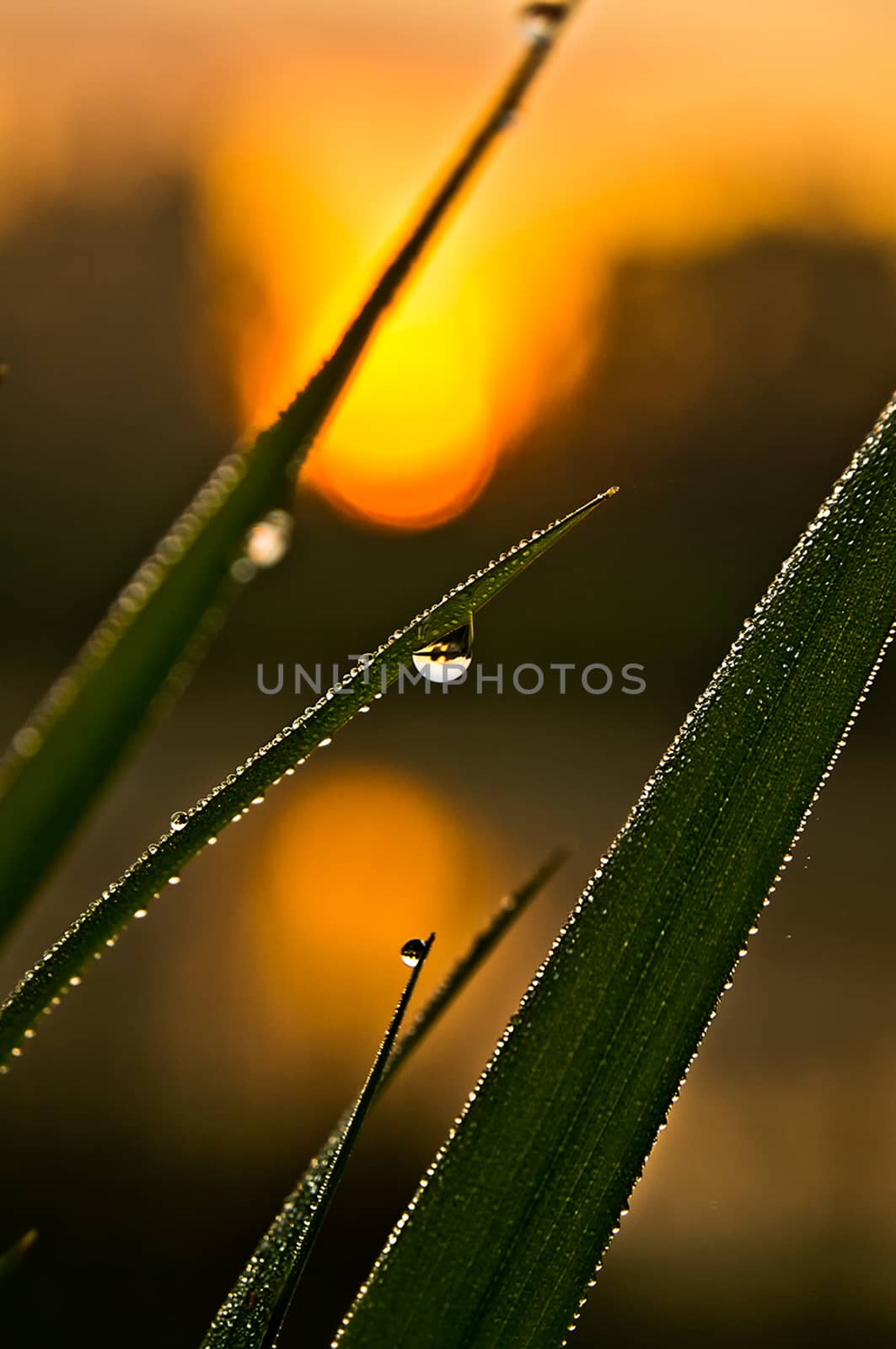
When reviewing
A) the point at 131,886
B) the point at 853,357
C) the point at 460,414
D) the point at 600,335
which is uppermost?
the point at 853,357

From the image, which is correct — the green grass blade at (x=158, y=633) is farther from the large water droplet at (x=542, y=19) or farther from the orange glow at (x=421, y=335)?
the orange glow at (x=421, y=335)

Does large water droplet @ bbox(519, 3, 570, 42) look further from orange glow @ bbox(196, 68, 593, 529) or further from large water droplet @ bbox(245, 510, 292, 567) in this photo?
orange glow @ bbox(196, 68, 593, 529)

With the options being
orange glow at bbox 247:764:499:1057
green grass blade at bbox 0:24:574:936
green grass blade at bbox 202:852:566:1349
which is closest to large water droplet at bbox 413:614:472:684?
green grass blade at bbox 202:852:566:1349

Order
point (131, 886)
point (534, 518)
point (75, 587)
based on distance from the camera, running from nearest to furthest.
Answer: point (131, 886)
point (534, 518)
point (75, 587)

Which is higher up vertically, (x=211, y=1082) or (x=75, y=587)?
(x=75, y=587)

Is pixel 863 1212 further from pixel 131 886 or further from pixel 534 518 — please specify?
pixel 534 518

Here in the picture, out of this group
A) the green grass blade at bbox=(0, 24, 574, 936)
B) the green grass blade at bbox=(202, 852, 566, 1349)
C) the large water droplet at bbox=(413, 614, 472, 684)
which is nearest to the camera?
the green grass blade at bbox=(0, 24, 574, 936)

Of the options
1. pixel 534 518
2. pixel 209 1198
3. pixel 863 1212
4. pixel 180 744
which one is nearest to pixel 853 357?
pixel 534 518
